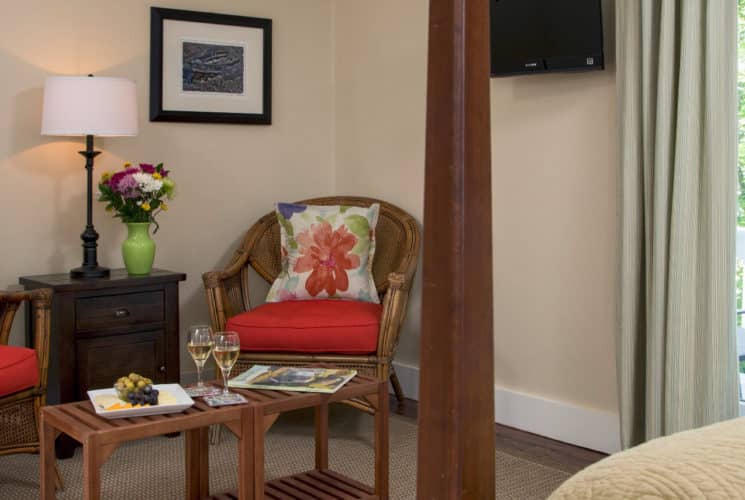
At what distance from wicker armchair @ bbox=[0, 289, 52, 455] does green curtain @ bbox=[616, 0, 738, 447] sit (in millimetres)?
1936

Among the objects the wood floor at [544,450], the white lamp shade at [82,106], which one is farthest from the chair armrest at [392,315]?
the white lamp shade at [82,106]

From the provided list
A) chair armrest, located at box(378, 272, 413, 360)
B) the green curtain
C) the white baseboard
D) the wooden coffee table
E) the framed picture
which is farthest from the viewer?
the framed picture

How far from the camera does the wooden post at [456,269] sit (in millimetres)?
729

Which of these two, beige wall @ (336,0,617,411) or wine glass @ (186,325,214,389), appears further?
beige wall @ (336,0,617,411)

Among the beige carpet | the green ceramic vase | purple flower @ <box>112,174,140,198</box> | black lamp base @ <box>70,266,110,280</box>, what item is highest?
purple flower @ <box>112,174,140,198</box>

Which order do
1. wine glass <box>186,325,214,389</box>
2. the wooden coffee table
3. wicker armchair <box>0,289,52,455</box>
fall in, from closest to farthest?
the wooden coffee table, wine glass <box>186,325,214,389</box>, wicker armchair <box>0,289,52,455</box>

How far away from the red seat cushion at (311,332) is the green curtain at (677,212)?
0.97 m

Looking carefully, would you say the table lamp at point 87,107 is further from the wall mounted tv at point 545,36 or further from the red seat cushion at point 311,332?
the wall mounted tv at point 545,36

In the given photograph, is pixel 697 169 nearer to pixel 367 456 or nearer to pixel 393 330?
pixel 393 330

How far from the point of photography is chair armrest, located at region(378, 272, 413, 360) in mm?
3422

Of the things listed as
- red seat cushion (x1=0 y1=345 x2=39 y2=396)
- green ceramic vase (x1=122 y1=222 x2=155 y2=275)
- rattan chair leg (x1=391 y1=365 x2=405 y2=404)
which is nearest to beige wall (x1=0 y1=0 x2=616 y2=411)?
rattan chair leg (x1=391 y1=365 x2=405 y2=404)

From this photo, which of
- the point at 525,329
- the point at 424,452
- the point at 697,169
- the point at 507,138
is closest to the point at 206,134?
the point at 507,138

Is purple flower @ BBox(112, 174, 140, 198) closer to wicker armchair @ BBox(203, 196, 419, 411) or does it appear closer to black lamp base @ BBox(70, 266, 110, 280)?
black lamp base @ BBox(70, 266, 110, 280)

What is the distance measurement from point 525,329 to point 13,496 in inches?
78.7
